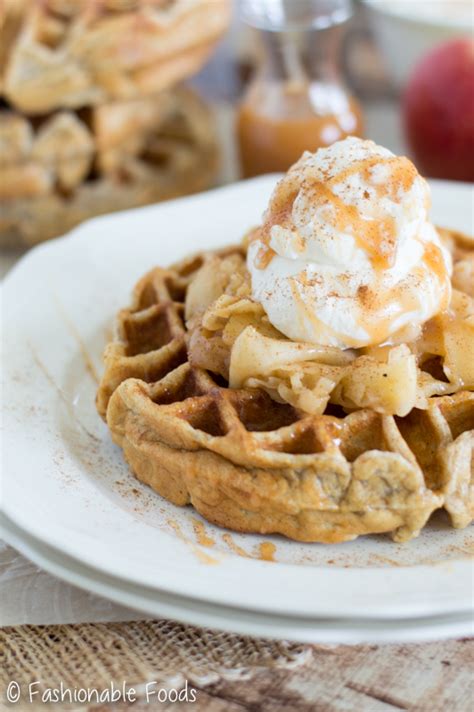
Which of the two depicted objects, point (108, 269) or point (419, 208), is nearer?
point (419, 208)

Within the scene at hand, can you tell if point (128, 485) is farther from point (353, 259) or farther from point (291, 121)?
point (291, 121)

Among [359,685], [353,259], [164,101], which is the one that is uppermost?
[353,259]

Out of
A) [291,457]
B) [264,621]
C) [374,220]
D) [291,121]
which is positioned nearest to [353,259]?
[374,220]

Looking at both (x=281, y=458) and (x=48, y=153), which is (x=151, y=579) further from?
(x=48, y=153)

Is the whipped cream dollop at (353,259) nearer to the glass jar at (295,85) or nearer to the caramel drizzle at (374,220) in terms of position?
the caramel drizzle at (374,220)

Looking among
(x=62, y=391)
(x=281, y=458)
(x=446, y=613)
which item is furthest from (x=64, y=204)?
(x=446, y=613)

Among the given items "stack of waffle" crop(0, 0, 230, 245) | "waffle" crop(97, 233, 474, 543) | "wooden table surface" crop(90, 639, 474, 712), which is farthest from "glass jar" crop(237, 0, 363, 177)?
"wooden table surface" crop(90, 639, 474, 712)
